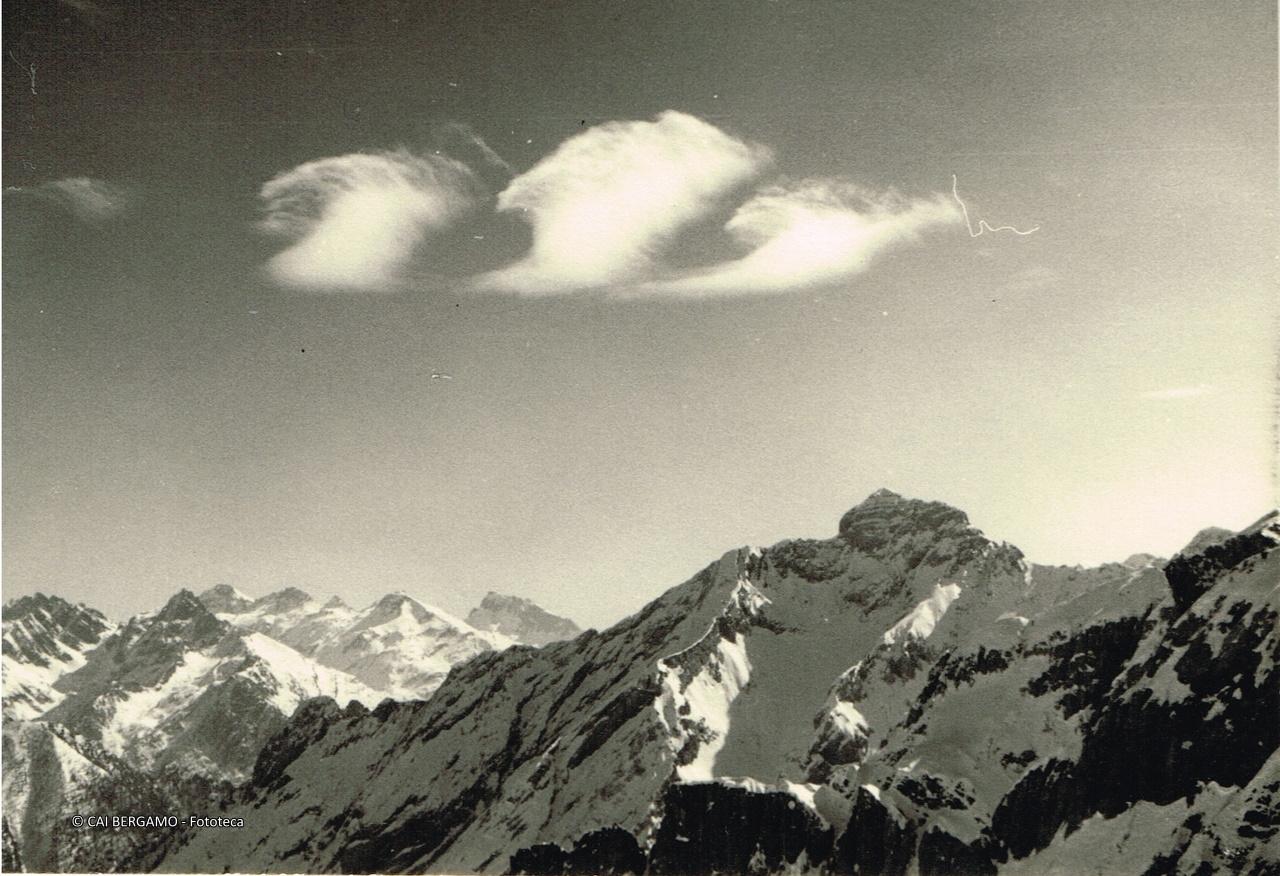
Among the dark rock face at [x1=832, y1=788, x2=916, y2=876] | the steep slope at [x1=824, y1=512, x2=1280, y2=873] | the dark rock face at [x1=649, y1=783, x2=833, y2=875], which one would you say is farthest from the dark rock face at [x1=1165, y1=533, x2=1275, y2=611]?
the dark rock face at [x1=649, y1=783, x2=833, y2=875]

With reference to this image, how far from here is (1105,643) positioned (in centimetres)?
18125

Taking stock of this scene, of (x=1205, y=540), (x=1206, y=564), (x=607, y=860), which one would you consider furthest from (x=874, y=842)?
(x=1205, y=540)

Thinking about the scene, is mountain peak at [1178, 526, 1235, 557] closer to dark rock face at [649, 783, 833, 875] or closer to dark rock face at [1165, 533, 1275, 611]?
dark rock face at [1165, 533, 1275, 611]

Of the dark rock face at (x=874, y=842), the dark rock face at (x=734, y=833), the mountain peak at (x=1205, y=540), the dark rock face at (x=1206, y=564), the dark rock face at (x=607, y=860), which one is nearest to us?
the dark rock face at (x=1206, y=564)

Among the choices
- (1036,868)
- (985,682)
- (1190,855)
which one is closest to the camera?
(1190,855)

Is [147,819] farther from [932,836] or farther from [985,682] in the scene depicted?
[985,682]

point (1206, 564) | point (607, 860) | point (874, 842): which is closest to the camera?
point (1206, 564)

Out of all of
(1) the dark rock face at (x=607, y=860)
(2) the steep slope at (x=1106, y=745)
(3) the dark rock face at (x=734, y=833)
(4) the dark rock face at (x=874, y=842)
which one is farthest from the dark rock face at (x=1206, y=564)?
(1) the dark rock face at (x=607, y=860)

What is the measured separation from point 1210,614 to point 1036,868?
1627 inches

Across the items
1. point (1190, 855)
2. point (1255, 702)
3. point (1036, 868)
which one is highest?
point (1255, 702)

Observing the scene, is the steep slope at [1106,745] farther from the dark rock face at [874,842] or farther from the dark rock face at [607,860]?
the dark rock face at [607,860]

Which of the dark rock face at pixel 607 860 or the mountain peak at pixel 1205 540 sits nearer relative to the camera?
the mountain peak at pixel 1205 540

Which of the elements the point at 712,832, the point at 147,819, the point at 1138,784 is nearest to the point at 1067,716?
the point at 1138,784

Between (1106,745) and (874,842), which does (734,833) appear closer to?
(874,842)
